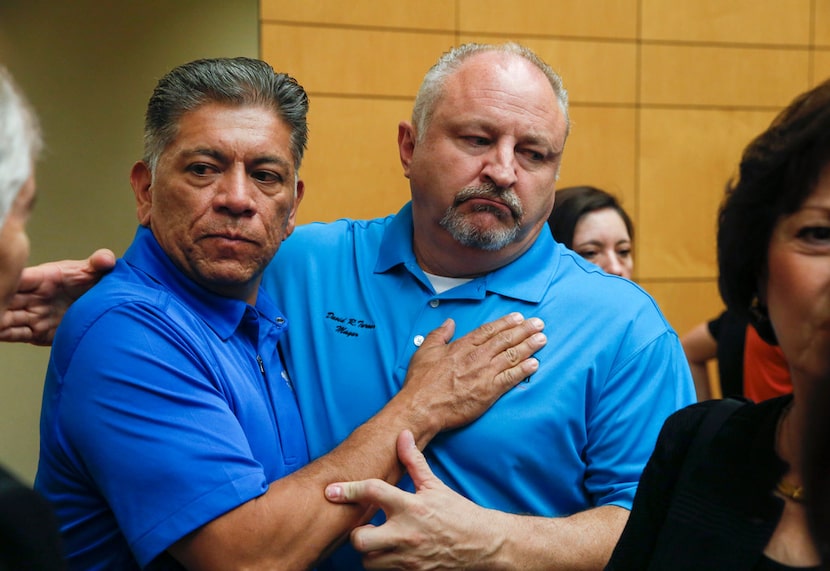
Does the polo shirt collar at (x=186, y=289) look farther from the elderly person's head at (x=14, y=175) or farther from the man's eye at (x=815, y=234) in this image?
the man's eye at (x=815, y=234)

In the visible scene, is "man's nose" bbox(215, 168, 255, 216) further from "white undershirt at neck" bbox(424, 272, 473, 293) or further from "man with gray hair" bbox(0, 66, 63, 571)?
"man with gray hair" bbox(0, 66, 63, 571)

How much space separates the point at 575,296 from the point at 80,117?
349 centimetres

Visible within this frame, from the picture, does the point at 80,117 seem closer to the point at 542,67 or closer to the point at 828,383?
the point at 542,67

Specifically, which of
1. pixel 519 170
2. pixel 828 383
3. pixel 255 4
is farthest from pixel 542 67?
pixel 255 4

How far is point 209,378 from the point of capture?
5.72 ft

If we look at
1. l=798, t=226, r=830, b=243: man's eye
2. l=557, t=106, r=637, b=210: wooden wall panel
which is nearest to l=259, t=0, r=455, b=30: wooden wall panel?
l=557, t=106, r=637, b=210: wooden wall panel

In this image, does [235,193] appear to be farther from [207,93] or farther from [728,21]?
[728,21]

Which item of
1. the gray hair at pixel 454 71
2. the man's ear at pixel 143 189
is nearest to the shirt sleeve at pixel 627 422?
the gray hair at pixel 454 71

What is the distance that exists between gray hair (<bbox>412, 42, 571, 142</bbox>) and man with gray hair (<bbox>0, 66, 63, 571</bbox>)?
3.88 feet

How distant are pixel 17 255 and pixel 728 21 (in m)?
5.22

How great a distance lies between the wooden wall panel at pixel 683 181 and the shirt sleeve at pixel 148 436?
168 inches

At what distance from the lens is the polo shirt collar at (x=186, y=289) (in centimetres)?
185

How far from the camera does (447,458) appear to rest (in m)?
1.92

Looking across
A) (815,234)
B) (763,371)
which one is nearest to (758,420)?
(815,234)
